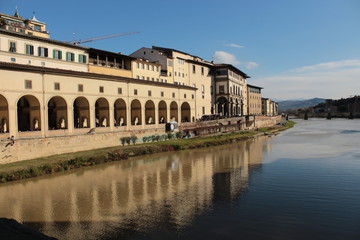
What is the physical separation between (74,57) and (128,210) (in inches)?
Result: 1045

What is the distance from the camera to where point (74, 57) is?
36.3 m

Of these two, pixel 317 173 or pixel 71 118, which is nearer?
pixel 317 173

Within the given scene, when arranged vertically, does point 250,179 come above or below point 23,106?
below

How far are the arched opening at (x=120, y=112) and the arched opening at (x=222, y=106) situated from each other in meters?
31.3

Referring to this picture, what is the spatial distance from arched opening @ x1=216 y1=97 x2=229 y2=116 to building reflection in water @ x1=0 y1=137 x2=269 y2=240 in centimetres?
3769

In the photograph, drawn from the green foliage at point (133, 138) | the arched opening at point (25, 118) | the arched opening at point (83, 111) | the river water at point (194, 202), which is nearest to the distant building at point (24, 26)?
the arched opening at point (25, 118)

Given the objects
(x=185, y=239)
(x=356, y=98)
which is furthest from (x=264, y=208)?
(x=356, y=98)

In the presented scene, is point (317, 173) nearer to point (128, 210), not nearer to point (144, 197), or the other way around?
point (144, 197)

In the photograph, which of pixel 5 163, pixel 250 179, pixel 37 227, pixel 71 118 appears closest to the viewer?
pixel 37 227

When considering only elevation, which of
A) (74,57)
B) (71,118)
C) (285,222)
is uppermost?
(74,57)

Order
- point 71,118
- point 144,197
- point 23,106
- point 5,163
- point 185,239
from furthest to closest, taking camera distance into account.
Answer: point 23,106 < point 71,118 < point 5,163 < point 144,197 < point 185,239

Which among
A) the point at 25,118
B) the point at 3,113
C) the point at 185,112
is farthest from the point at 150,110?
the point at 3,113

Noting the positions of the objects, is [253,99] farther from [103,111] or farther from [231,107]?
[103,111]

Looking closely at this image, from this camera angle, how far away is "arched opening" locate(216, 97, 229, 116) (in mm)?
65438
